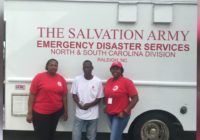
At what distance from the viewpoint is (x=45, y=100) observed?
14.4ft

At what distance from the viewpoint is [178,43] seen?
472cm

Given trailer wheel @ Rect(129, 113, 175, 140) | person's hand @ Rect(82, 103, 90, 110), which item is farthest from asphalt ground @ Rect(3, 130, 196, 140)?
person's hand @ Rect(82, 103, 90, 110)

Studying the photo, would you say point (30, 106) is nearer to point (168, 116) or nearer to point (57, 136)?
point (57, 136)

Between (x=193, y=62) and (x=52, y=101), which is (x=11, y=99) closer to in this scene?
(x=52, y=101)

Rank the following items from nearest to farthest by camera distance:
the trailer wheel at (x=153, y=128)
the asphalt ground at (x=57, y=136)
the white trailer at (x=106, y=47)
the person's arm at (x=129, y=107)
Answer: the person's arm at (x=129, y=107) < the white trailer at (x=106, y=47) < the trailer wheel at (x=153, y=128) < the asphalt ground at (x=57, y=136)

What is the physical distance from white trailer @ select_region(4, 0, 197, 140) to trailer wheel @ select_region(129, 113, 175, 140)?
0.03 metres

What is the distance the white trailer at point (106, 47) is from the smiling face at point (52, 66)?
29cm

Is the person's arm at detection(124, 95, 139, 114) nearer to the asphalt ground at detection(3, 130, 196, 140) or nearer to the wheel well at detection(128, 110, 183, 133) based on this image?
the wheel well at detection(128, 110, 183, 133)

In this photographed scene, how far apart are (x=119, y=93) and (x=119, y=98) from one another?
71mm

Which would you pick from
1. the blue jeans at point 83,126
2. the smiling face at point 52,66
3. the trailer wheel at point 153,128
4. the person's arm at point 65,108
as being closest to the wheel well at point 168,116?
the trailer wheel at point 153,128

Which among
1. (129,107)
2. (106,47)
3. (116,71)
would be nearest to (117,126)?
(129,107)

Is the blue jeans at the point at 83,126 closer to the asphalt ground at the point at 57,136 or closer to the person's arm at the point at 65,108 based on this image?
the person's arm at the point at 65,108

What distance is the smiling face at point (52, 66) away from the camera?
14.5 ft

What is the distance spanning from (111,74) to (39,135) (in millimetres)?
1373
